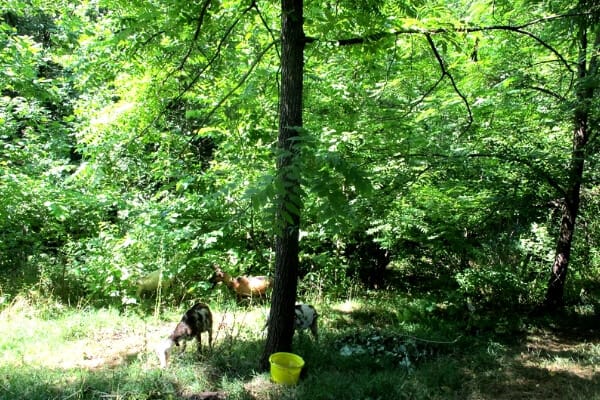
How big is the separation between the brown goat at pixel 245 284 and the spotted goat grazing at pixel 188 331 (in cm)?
209

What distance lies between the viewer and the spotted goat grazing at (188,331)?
4.07 meters

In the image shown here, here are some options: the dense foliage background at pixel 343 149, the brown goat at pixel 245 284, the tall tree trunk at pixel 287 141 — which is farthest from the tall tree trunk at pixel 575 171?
the brown goat at pixel 245 284

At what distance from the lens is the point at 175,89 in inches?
204

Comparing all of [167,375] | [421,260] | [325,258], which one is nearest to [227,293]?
[325,258]

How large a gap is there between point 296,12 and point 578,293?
23.1 feet

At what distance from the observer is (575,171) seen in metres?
5.51

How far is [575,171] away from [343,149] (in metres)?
3.34

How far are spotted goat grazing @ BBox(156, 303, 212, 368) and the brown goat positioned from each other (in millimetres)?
2092

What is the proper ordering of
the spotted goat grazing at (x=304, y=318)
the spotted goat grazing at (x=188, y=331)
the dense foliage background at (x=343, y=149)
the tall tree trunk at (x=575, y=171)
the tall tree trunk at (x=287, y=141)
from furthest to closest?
1. the tall tree trunk at (x=575, y=171)
2. the spotted goat grazing at (x=304, y=318)
3. the dense foliage background at (x=343, y=149)
4. the spotted goat grazing at (x=188, y=331)
5. the tall tree trunk at (x=287, y=141)

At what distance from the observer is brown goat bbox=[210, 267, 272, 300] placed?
6.73 metres

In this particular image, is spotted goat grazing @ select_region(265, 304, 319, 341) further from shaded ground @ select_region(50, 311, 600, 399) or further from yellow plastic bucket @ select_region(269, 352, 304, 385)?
yellow plastic bucket @ select_region(269, 352, 304, 385)

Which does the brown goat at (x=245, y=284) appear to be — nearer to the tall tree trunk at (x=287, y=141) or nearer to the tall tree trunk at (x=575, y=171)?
the tall tree trunk at (x=287, y=141)

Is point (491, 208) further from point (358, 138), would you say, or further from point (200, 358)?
point (200, 358)

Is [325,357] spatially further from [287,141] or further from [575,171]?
[575,171]
